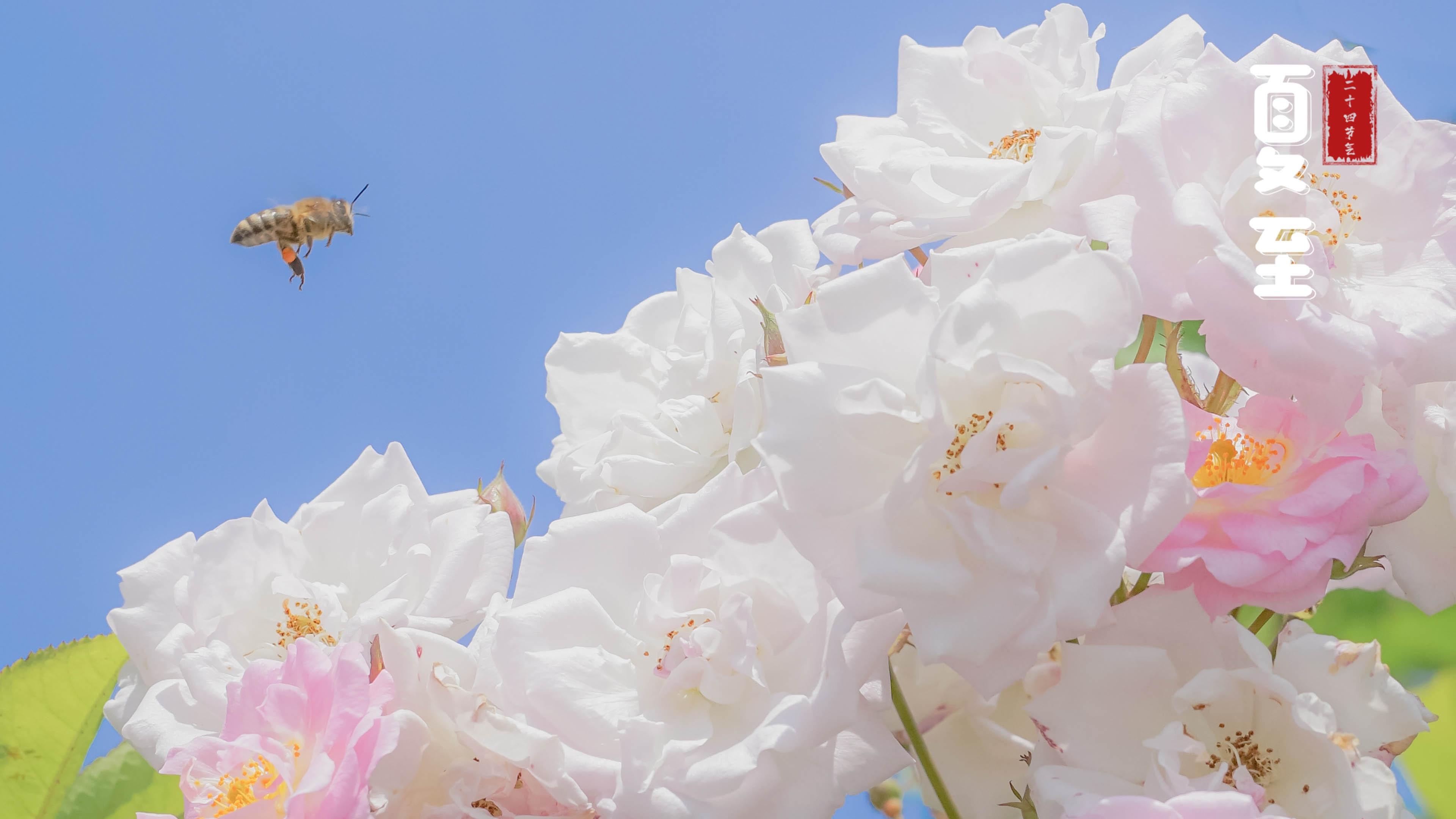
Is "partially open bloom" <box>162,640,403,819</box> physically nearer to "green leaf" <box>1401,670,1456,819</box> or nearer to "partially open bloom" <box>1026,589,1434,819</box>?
"partially open bloom" <box>1026,589,1434,819</box>

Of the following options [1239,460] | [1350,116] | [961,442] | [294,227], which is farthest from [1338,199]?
[294,227]

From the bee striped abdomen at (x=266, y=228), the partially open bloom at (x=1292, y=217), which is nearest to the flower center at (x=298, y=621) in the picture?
the partially open bloom at (x=1292, y=217)

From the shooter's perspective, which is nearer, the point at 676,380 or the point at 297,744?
the point at 297,744

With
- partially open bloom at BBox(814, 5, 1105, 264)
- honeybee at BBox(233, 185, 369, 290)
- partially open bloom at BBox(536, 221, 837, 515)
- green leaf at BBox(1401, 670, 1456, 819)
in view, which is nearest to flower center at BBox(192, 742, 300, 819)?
partially open bloom at BBox(536, 221, 837, 515)

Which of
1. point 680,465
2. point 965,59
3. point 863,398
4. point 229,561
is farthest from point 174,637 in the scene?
point 965,59

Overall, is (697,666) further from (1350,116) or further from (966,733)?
(1350,116)
